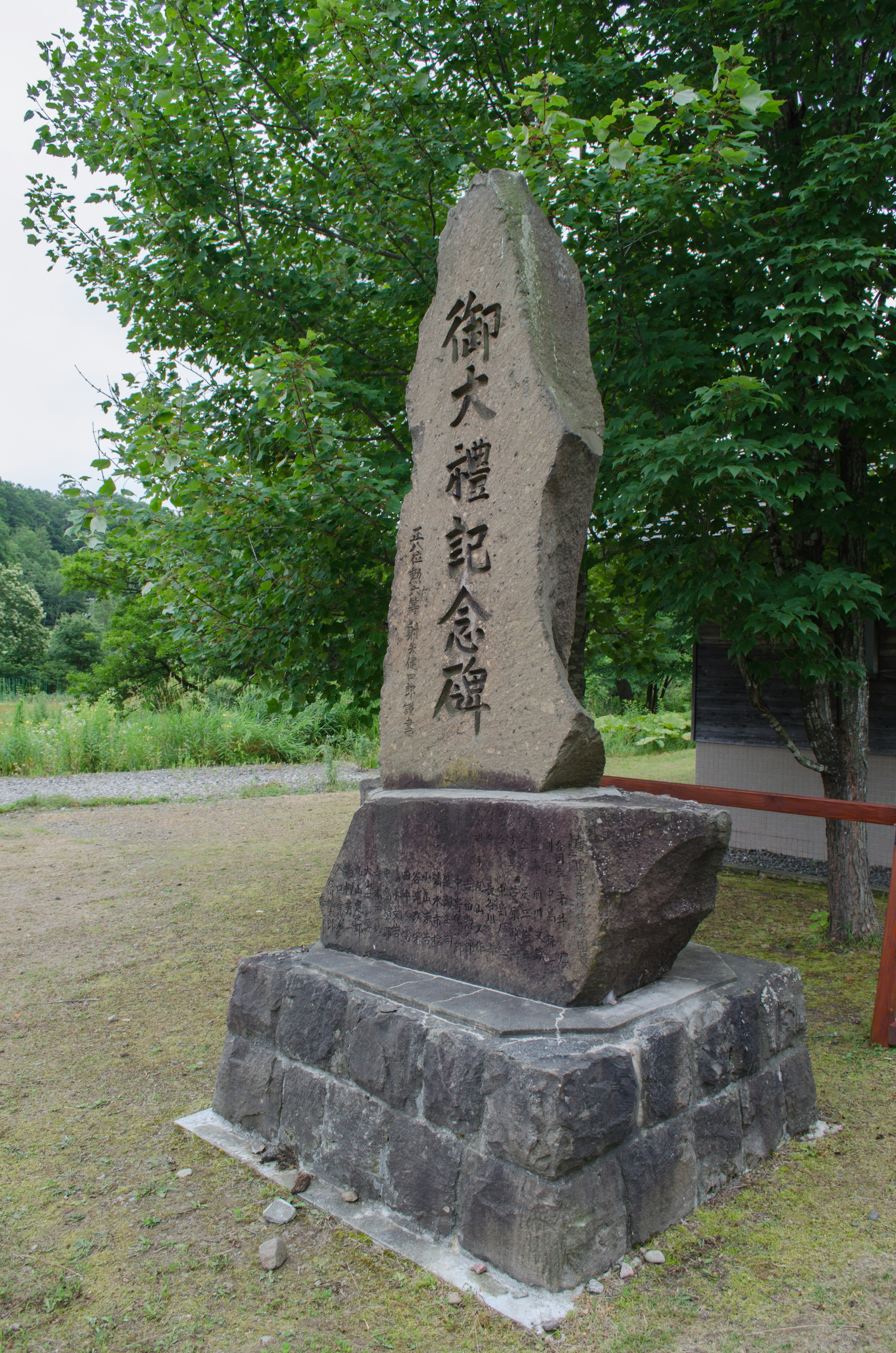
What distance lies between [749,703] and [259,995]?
566cm

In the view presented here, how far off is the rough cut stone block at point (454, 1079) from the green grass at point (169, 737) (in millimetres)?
9068

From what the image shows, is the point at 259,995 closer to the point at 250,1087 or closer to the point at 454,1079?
the point at 250,1087

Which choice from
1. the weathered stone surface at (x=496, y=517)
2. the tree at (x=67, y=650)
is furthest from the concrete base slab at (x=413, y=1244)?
the tree at (x=67, y=650)

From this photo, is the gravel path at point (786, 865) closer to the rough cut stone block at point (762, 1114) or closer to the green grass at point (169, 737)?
the rough cut stone block at point (762, 1114)

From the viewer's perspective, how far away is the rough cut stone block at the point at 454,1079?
2348mm

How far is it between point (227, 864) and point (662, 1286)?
6089 mm

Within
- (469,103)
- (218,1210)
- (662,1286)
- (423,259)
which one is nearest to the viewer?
(662,1286)

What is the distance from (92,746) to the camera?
1298 centimetres

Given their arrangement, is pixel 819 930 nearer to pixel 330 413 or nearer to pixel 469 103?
pixel 330 413

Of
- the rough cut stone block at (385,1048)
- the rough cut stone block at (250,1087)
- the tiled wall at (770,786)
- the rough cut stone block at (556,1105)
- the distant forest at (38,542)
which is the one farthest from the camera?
the distant forest at (38,542)

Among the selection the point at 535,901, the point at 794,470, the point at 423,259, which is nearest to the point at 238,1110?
the point at 535,901

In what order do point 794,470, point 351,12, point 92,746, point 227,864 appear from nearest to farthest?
point 794,470 → point 351,12 → point 227,864 → point 92,746

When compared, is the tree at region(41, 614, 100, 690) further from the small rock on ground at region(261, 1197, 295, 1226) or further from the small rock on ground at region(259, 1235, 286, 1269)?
the small rock on ground at region(259, 1235, 286, 1269)

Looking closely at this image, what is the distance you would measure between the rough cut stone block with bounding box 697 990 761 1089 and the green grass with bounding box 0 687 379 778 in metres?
8.96
